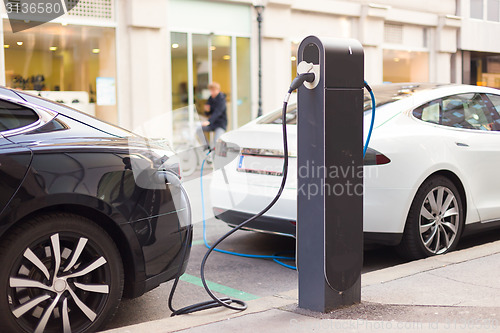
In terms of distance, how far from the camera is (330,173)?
359 centimetres

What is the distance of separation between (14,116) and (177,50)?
1354cm

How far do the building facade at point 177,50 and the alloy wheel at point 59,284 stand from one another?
9.08 m

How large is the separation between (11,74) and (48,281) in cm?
1184

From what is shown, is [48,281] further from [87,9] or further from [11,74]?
[87,9]

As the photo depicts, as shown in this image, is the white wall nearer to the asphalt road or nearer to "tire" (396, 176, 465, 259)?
the asphalt road

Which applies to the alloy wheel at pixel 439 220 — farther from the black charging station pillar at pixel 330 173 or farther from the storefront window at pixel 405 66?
the storefront window at pixel 405 66

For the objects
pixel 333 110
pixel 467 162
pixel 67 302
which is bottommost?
pixel 67 302

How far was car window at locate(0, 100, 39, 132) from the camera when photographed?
3590 mm

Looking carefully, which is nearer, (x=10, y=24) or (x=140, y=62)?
(x=10, y=24)

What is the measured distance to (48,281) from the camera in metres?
3.45

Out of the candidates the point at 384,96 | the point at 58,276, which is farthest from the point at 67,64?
the point at 58,276

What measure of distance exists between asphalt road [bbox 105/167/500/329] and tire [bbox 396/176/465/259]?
29 cm

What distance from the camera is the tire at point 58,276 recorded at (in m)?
3.33

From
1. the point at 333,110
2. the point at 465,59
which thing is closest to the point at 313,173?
the point at 333,110
